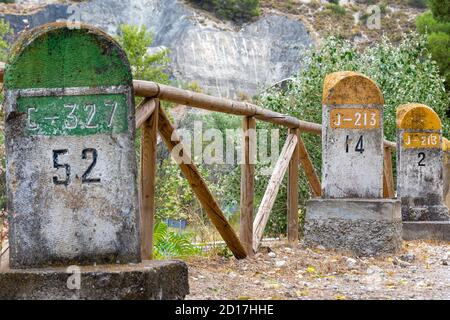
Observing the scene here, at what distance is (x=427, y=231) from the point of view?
35.7 ft

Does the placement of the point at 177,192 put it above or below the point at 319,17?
below

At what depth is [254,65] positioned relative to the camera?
64312mm

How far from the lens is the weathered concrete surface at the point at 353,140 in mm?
7934

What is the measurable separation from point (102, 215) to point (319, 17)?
62.5 metres

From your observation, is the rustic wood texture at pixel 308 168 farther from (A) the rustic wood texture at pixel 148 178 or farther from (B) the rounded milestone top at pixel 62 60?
(B) the rounded milestone top at pixel 62 60

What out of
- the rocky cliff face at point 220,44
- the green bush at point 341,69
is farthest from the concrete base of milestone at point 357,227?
the rocky cliff face at point 220,44

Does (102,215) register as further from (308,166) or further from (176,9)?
(176,9)

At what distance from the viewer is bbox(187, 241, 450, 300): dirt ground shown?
4914 millimetres

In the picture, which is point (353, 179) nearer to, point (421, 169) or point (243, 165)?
point (243, 165)

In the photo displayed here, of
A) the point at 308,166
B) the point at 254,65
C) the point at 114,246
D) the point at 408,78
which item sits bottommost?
the point at 114,246

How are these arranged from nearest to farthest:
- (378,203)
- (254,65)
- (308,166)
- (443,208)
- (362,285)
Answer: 1. (362,285)
2. (378,203)
3. (308,166)
4. (443,208)
5. (254,65)

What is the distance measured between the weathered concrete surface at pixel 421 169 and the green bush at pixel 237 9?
55254mm

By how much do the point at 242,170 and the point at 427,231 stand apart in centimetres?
504
